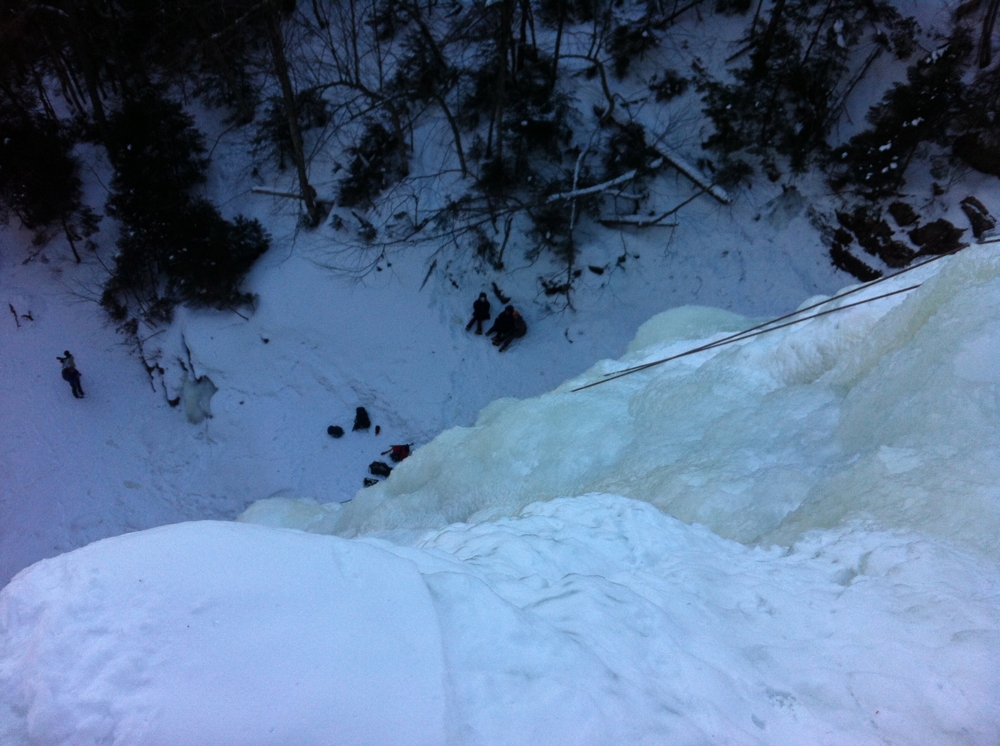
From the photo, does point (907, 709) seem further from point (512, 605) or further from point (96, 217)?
point (96, 217)

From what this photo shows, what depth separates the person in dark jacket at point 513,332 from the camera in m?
9.05

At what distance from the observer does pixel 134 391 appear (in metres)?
9.55

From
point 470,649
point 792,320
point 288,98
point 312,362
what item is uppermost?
point 288,98

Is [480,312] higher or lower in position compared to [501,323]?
higher

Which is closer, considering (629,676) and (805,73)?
(629,676)

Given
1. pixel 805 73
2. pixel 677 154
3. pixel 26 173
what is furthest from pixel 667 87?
pixel 26 173

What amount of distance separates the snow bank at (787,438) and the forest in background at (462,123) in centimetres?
531

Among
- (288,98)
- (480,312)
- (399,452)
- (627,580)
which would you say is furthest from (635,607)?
(288,98)

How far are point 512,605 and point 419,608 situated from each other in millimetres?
353

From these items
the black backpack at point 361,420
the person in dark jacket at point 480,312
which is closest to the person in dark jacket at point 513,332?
the person in dark jacket at point 480,312

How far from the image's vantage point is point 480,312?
361 inches

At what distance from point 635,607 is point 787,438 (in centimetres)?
192

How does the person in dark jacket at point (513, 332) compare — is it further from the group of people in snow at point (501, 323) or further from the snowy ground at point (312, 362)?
the snowy ground at point (312, 362)

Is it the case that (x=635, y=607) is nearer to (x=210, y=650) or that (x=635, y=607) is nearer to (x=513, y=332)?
(x=210, y=650)
